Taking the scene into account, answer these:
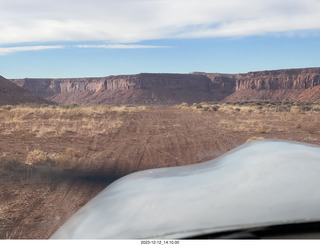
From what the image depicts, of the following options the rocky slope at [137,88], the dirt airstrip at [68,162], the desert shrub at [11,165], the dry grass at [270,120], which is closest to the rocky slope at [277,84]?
the rocky slope at [137,88]

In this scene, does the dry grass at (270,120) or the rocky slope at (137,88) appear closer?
the dry grass at (270,120)

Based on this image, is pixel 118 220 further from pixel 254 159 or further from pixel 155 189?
pixel 254 159

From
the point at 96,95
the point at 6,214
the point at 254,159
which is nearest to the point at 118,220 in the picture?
the point at 254,159

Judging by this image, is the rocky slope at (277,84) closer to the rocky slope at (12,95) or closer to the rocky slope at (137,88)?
the rocky slope at (137,88)

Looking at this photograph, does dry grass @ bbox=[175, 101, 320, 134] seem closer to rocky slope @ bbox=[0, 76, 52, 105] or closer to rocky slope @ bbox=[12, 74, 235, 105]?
rocky slope @ bbox=[0, 76, 52, 105]

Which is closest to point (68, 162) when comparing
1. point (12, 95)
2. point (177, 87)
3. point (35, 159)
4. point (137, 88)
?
point (35, 159)

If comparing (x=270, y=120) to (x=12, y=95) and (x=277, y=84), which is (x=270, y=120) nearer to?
(x=12, y=95)
